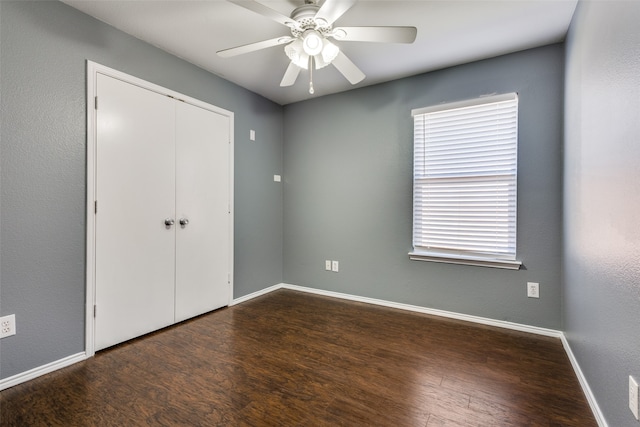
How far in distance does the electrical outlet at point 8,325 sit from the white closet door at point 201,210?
43.4 inches

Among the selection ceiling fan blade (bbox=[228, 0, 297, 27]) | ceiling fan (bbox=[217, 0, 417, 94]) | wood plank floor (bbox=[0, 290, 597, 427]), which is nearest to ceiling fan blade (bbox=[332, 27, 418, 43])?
ceiling fan (bbox=[217, 0, 417, 94])

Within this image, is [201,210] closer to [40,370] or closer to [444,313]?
[40,370]

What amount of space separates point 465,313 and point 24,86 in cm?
378

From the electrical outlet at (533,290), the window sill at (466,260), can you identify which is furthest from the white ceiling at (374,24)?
the electrical outlet at (533,290)

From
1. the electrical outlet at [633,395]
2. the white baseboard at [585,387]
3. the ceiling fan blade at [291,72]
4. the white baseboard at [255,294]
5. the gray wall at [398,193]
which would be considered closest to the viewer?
the electrical outlet at [633,395]

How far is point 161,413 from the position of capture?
5.09ft

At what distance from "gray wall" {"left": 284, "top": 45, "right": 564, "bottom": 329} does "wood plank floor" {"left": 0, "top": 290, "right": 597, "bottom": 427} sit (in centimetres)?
43

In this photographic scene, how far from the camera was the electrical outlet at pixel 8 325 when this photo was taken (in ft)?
5.72

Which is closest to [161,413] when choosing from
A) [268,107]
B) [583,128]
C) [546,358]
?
[546,358]

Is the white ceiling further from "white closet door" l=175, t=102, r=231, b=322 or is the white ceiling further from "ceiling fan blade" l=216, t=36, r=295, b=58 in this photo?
"white closet door" l=175, t=102, r=231, b=322

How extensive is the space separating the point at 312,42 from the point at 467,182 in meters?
1.89

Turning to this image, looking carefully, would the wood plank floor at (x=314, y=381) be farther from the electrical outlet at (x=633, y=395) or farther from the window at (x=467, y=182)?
the window at (x=467, y=182)

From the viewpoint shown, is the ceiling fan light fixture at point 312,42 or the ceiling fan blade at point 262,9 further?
the ceiling fan light fixture at point 312,42

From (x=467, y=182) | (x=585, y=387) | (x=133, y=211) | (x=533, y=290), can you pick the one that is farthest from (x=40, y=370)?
(x=533, y=290)
